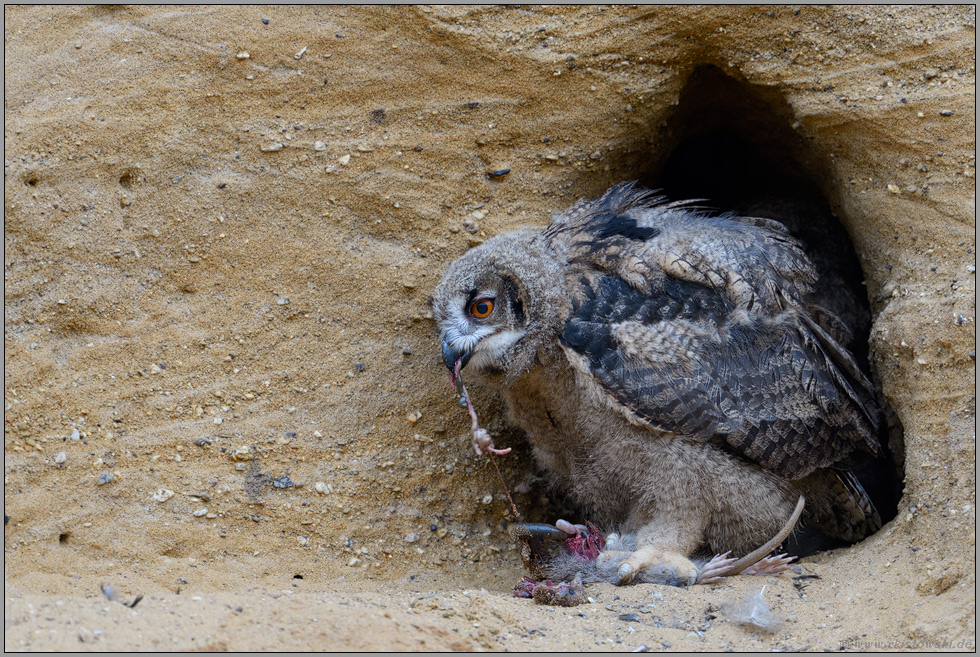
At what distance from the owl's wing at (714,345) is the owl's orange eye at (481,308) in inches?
13.6

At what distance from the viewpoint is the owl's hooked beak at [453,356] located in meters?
3.64

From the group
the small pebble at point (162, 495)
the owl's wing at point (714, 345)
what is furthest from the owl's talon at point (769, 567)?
the small pebble at point (162, 495)

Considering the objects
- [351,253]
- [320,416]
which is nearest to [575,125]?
[351,253]

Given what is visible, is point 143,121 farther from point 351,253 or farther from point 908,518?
point 908,518

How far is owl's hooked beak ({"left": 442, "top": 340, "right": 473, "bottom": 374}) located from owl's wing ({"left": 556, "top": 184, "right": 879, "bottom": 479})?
424 millimetres

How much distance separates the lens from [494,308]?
374cm

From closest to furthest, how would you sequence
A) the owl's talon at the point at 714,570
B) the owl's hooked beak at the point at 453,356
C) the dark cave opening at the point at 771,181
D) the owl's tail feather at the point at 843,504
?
the owl's talon at the point at 714,570, the owl's hooked beak at the point at 453,356, the owl's tail feather at the point at 843,504, the dark cave opening at the point at 771,181

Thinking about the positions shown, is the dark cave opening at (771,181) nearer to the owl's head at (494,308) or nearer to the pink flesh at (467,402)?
the owl's head at (494,308)

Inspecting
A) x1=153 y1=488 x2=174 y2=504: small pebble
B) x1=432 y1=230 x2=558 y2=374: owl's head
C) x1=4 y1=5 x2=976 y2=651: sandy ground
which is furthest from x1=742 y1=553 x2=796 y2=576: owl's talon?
x1=153 y1=488 x2=174 y2=504: small pebble

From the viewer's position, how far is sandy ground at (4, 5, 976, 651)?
3.26 m

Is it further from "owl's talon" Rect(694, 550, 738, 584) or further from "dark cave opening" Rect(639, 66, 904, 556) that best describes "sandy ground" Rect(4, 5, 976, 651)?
"dark cave opening" Rect(639, 66, 904, 556)

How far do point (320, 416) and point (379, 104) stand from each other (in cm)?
146

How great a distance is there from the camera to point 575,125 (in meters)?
4.22

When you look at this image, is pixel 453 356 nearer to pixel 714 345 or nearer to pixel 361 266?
pixel 361 266
